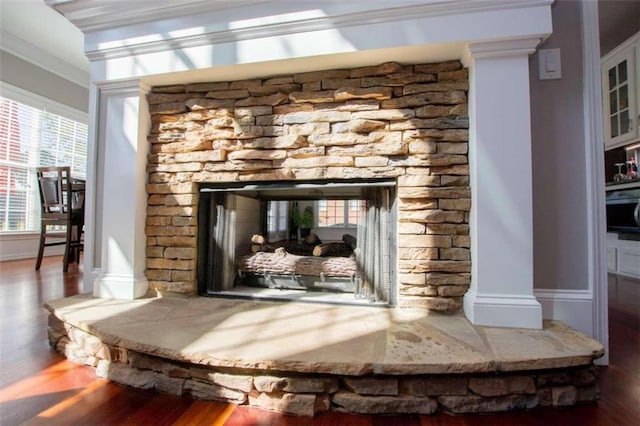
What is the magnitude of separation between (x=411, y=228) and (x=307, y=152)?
681 mm

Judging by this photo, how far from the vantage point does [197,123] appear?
70.4 inches

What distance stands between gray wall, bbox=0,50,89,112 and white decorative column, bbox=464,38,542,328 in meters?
5.28

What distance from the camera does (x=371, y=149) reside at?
157cm

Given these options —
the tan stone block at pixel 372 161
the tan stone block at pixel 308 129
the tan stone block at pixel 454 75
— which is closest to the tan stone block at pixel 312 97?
the tan stone block at pixel 308 129

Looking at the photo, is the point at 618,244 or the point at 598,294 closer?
the point at 598,294

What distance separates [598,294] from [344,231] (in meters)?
1.28

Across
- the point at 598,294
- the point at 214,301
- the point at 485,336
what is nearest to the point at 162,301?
the point at 214,301

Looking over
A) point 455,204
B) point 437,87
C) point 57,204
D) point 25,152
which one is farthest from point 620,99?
point 25,152

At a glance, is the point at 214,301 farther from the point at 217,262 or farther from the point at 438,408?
the point at 438,408

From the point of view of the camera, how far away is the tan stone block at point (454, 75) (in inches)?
59.6

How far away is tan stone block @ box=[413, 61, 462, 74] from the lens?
5.03ft

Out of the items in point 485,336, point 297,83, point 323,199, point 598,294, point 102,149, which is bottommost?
point 485,336

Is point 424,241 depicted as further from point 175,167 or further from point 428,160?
point 175,167

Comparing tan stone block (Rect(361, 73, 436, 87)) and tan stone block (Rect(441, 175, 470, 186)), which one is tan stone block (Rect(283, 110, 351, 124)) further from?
tan stone block (Rect(441, 175, 470, 186))
